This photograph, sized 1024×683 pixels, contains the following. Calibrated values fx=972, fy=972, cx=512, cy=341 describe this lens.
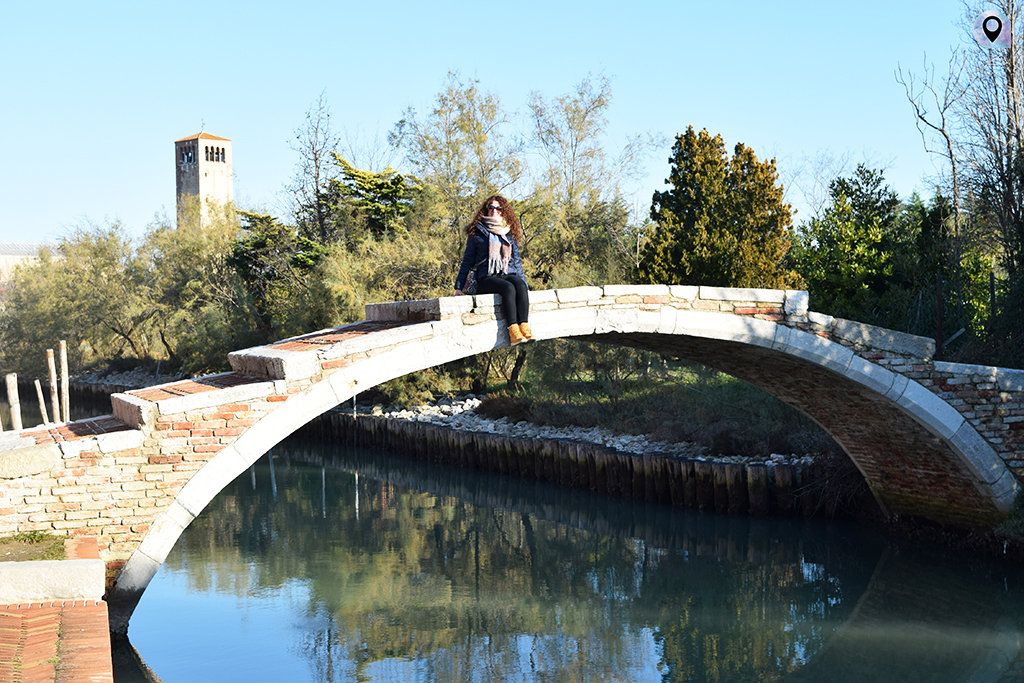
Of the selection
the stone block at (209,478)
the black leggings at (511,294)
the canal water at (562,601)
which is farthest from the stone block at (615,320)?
the stone block at (209,478)

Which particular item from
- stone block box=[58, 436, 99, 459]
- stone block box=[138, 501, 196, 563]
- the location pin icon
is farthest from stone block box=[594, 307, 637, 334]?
the location pin icon

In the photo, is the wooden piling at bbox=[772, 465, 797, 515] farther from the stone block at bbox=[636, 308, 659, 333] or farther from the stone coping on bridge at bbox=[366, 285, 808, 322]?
the stone block at bbox=[636, 308, 659, 333]

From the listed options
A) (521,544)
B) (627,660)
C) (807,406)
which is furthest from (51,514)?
(807,406)

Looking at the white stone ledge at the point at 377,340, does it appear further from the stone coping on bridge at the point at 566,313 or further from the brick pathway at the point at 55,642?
the brick pathway at the point at 55,642

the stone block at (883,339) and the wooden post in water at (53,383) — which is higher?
the stone block at (883,339)

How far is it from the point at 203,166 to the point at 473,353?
55.8m

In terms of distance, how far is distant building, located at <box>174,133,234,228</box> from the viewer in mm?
59156

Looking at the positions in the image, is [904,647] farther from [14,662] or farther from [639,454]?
[14,662]

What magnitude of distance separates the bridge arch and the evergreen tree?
670cm

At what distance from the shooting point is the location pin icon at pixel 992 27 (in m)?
14.1

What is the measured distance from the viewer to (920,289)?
555 inches

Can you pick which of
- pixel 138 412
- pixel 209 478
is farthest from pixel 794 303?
pixel 138 412

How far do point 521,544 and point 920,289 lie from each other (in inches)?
269

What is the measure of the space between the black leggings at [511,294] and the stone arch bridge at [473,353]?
0.15 meters
